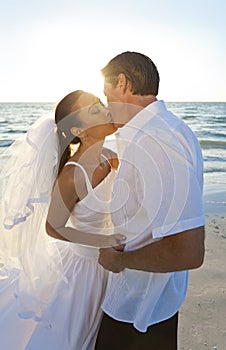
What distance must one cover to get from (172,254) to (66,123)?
44.7 inches

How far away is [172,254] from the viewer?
5.38 feet

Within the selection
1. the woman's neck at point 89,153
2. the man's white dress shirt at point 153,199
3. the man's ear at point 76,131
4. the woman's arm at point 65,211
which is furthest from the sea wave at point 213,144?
the man's white dress shirt at point 153,199

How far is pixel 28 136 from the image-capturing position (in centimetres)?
258

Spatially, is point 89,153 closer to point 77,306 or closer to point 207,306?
point 77,306

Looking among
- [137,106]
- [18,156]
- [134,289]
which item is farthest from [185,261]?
[18,156]

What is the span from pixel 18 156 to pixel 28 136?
0.43 feet

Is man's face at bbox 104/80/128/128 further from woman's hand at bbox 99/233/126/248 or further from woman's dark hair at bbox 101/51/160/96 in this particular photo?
woman's hand at bbox 99/233/126/248

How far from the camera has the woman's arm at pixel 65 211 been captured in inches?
89.4

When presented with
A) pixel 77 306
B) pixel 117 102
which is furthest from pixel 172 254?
pixel 77 306

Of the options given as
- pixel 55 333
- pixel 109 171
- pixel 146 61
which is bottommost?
pixel 55 333

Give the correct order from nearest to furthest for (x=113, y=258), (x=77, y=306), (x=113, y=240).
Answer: (x=113, y=258), (x=113, y=240), (x=77, y=306)

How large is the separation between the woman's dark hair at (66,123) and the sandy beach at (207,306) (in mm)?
1812

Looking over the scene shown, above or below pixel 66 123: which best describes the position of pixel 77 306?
below

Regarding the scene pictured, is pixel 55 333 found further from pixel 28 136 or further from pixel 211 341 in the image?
pixel 211 341
